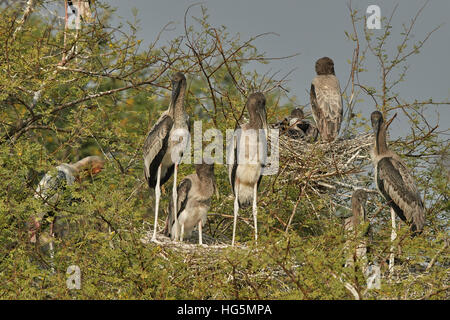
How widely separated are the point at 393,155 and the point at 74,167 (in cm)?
499

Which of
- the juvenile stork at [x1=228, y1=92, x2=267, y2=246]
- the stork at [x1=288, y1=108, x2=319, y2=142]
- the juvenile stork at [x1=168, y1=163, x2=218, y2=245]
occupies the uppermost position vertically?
the stork at [x1=288, y1=108, x2=319, y2=142]

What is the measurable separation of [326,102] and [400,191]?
2384 mm

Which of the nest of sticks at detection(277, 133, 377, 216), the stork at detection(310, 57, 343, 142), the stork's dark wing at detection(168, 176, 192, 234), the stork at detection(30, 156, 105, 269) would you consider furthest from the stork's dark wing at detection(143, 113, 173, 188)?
the stork at detection(310, 57, 343, 142)

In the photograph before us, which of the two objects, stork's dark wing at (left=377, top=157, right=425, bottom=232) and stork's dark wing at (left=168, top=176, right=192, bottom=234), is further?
stork's dark wing at (left=168, top=176, right=192, bottom=234)

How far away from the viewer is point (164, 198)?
1086cm

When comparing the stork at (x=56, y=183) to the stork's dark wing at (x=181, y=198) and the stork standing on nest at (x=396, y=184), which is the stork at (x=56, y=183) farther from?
the stork standing on nest at (x=396, y=184)

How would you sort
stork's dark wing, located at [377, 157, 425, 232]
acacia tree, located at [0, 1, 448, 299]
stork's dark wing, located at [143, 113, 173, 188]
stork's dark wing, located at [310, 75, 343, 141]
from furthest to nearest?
stork's dark wing, located at [310, 75, 343, 141] < stork's dark wing, located at [143, 113, 173, 188] < stork's dark wing, located at [377, 157, 425, 232] < acacia tree, located at [0, 1, 448, 299]

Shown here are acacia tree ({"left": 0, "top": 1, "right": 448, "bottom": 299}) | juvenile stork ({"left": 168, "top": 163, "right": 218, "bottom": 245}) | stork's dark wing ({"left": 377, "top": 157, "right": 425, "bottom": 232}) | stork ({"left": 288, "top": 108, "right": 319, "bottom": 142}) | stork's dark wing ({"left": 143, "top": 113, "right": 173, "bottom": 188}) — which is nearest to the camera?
acacia tree ({"left": 0, "top": 1, "right": 448, "bottom": 299})

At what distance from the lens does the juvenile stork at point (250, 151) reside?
9195 millimetres

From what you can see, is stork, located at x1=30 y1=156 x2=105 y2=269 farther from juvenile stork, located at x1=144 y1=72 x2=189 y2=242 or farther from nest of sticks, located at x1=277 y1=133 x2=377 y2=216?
nest of sticks, located at x1=277 y1=133 x2=377 y2=216

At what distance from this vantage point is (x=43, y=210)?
797 centimetres

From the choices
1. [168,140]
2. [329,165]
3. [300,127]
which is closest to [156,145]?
[168,140]

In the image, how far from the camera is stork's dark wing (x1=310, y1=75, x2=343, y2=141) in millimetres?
10703

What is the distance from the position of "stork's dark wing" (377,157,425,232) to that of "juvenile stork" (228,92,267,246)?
1462 mm
